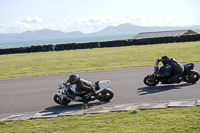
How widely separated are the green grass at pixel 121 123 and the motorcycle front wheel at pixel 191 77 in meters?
3.97

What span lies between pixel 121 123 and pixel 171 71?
17.1 ft

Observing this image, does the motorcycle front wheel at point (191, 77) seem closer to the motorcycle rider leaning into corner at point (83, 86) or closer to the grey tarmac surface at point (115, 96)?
the grey tarmac surface at point (115, 96)

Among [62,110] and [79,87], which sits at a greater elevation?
[79,87]

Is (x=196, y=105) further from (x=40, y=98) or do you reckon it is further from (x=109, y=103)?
(x=40, y=98)

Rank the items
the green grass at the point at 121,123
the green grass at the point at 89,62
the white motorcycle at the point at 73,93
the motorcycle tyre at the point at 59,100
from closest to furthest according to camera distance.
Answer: the green grass at the point at 121,123, the white motorcycle at the point at 73,93, the motorcycle tyre at the point at 59,100, the green grass at the point at 89,62

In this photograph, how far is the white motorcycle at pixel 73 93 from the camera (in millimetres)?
9781

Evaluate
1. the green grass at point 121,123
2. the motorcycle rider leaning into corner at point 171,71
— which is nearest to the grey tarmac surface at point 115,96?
the motorcycle rider leaning into corner at point 171,71

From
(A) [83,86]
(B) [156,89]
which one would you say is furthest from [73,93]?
(B) [156,89]

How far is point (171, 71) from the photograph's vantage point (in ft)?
37.9

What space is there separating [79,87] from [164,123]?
12.2 feet

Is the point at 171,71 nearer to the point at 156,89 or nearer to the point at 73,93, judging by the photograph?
the point at 156,89

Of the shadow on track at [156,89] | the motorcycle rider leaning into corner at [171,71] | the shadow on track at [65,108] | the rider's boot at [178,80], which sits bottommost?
the shadow on track at [65,108]

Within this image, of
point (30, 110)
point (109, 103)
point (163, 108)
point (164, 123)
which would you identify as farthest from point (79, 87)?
point (164, 123)

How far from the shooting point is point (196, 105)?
7996 mm
